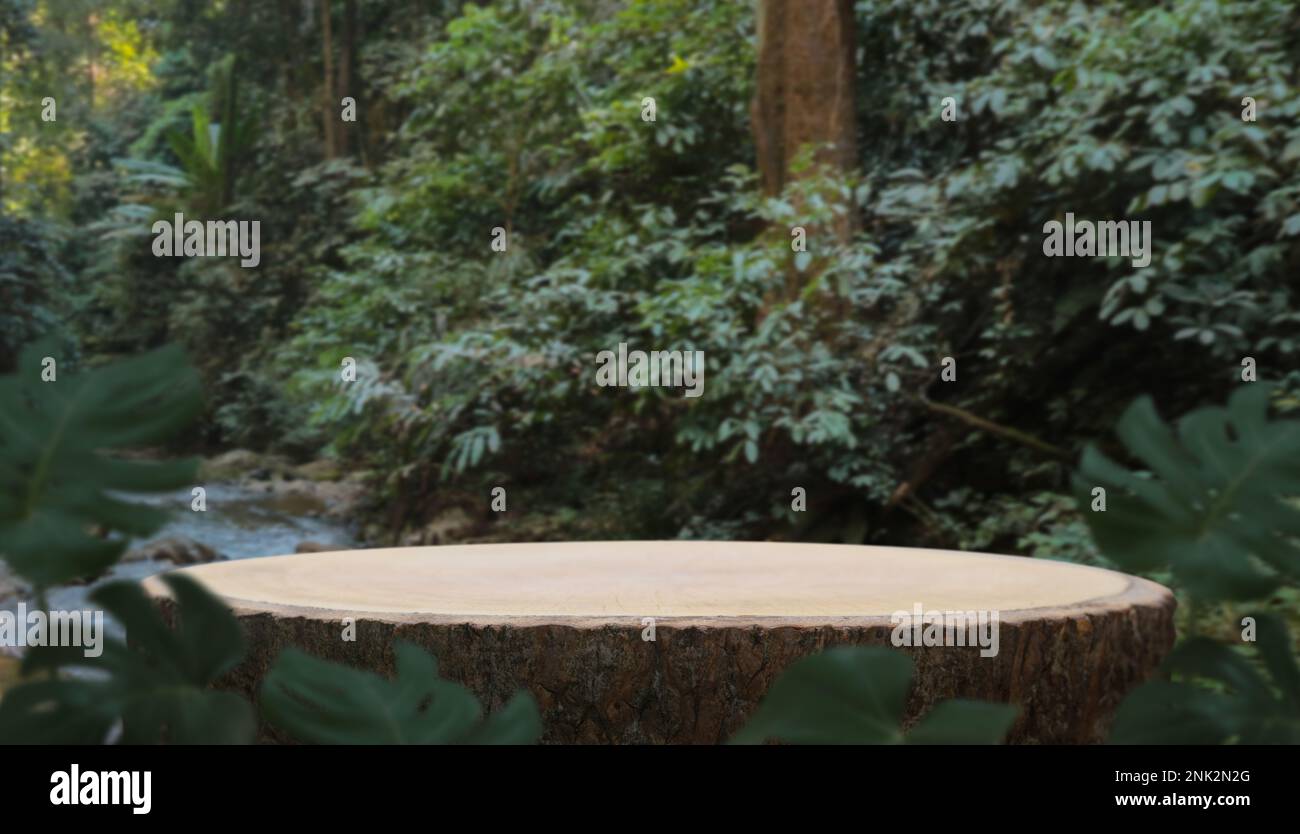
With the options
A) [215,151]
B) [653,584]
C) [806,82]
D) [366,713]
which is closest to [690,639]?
[653,584]

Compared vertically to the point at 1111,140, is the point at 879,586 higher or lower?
lower

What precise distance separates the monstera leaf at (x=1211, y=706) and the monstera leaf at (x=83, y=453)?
23cm

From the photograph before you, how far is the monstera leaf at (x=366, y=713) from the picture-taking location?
0.92ft

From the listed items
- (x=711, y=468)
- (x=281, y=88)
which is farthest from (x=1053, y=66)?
(x=281, y=88)

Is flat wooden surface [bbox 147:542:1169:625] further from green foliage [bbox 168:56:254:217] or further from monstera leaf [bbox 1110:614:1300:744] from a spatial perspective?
green foliage [bbox 168:56:254:217]

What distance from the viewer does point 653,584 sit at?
152cm

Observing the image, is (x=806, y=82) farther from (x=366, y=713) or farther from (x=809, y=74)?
(x=366, y=713)

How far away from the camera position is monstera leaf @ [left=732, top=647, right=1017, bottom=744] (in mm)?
267

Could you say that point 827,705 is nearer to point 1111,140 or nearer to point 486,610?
point 486,610

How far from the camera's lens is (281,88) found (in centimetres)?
1109

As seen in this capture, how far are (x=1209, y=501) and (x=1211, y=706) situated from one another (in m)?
0.05

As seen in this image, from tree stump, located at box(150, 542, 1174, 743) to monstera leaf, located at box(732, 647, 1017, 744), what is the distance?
87cm

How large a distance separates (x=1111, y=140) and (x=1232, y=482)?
12.9 feet

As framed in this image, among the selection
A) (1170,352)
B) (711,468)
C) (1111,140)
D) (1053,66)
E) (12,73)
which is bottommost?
(711,468)
